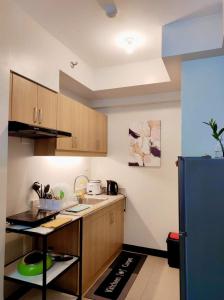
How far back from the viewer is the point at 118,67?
3098 millimetres

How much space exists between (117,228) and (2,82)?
8.36 feet

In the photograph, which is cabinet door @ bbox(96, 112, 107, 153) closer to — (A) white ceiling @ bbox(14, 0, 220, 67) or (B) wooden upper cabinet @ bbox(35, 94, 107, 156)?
(B) wooden upper cabinet @ bbox(35, 94, 107, 156)

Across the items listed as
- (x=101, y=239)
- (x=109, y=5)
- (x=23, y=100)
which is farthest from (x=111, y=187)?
(x=109, y=5)

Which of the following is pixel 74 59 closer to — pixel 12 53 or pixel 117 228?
pixel 12 53

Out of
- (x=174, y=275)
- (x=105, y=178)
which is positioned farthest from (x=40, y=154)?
(x=174, y=275)

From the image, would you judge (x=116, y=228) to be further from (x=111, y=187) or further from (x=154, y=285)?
(x=154, y=285)

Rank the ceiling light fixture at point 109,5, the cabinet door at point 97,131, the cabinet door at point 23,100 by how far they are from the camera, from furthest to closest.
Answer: the cabinet door at point 97,131 < the cabinet door at point 23,100 < the ceiling light fixture at point 109,5

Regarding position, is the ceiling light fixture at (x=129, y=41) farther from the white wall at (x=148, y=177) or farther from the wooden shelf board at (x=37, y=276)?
the wooden shelf board at (x=37, y=276)

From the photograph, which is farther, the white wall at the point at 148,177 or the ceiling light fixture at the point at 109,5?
the white wall at the point at 148,177

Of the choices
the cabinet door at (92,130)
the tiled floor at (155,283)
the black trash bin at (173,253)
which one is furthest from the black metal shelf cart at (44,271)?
the black trash bin at (173,253)

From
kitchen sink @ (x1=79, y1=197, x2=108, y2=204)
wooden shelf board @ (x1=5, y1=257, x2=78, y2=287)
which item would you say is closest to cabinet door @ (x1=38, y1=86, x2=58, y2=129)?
kitchen sink @ (x1=79, y1=197, x2=108, y2=204)

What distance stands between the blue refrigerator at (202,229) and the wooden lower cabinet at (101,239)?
1.24 m

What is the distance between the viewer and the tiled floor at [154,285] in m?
2.32

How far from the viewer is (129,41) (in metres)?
2.42
